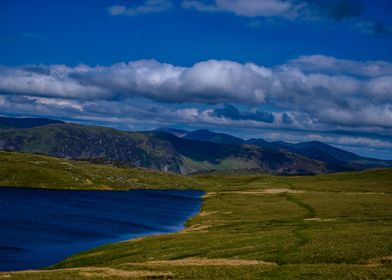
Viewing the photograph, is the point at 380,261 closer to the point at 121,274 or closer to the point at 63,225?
the point at 121,274

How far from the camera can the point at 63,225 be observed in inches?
4186

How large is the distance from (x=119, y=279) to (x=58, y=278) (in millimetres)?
5596

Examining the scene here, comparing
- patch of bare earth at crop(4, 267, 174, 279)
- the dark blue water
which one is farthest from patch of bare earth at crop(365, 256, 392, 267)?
the dark blue water

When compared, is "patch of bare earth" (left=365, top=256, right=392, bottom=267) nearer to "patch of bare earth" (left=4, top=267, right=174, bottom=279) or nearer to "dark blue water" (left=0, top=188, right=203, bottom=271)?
"patch of bare earth" (left=4, top=267, right=174, bottom=279)

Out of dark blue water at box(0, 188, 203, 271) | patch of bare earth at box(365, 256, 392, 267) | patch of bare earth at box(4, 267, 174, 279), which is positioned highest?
patch of bare earth at box(365, 256, 392, 267)

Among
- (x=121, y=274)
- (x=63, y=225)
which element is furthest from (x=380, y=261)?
(x=63, y=225)

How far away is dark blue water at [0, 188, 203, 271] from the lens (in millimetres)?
75188

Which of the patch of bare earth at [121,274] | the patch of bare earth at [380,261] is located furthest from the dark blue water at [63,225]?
the patch of bare earth at [380,261]

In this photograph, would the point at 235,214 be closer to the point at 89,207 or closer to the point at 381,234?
the point at 89,207

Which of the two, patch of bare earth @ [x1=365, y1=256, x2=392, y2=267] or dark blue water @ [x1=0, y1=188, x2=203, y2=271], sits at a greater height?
patch of bare earth @ [x1=365, y1=256, x2=392, y2=267]

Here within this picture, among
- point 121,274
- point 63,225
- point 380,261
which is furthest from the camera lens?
point 63,225

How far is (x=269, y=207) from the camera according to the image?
143500 mm

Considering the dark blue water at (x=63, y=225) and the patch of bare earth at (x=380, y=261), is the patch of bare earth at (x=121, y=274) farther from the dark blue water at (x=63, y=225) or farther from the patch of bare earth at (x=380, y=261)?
the dark blue water at (x=63, y=225)

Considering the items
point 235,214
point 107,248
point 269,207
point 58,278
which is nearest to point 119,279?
point 58,278
